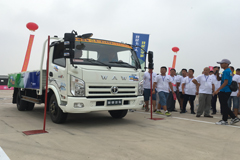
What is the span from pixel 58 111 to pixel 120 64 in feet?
6.86

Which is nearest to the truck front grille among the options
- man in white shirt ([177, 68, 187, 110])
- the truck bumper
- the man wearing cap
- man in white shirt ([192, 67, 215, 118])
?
the truck bumper

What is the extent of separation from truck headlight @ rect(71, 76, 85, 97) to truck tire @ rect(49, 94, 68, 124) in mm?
848

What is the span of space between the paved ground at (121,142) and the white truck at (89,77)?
59cm

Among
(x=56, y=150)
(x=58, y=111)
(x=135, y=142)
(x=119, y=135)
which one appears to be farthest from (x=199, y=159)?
(x=58, y=111)

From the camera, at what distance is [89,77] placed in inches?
213

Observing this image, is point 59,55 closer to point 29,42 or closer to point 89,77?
point 89,77

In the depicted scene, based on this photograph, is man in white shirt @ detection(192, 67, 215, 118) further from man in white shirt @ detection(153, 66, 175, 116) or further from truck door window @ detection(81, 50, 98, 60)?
truck door window @ detection(81, 50, 98, 60)

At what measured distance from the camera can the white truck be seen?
5.33 m

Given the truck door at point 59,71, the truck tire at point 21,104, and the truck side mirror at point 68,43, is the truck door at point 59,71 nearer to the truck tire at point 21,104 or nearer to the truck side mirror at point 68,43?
the truck side mirror at point 68,43

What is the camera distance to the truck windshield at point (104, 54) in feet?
18.6

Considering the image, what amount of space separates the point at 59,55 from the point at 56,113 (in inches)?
62.1

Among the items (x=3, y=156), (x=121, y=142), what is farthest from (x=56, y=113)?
(x=3, y=156)

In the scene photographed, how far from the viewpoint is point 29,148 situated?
3805mm

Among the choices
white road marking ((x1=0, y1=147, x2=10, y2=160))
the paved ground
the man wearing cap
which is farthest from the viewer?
the man wearing cap
